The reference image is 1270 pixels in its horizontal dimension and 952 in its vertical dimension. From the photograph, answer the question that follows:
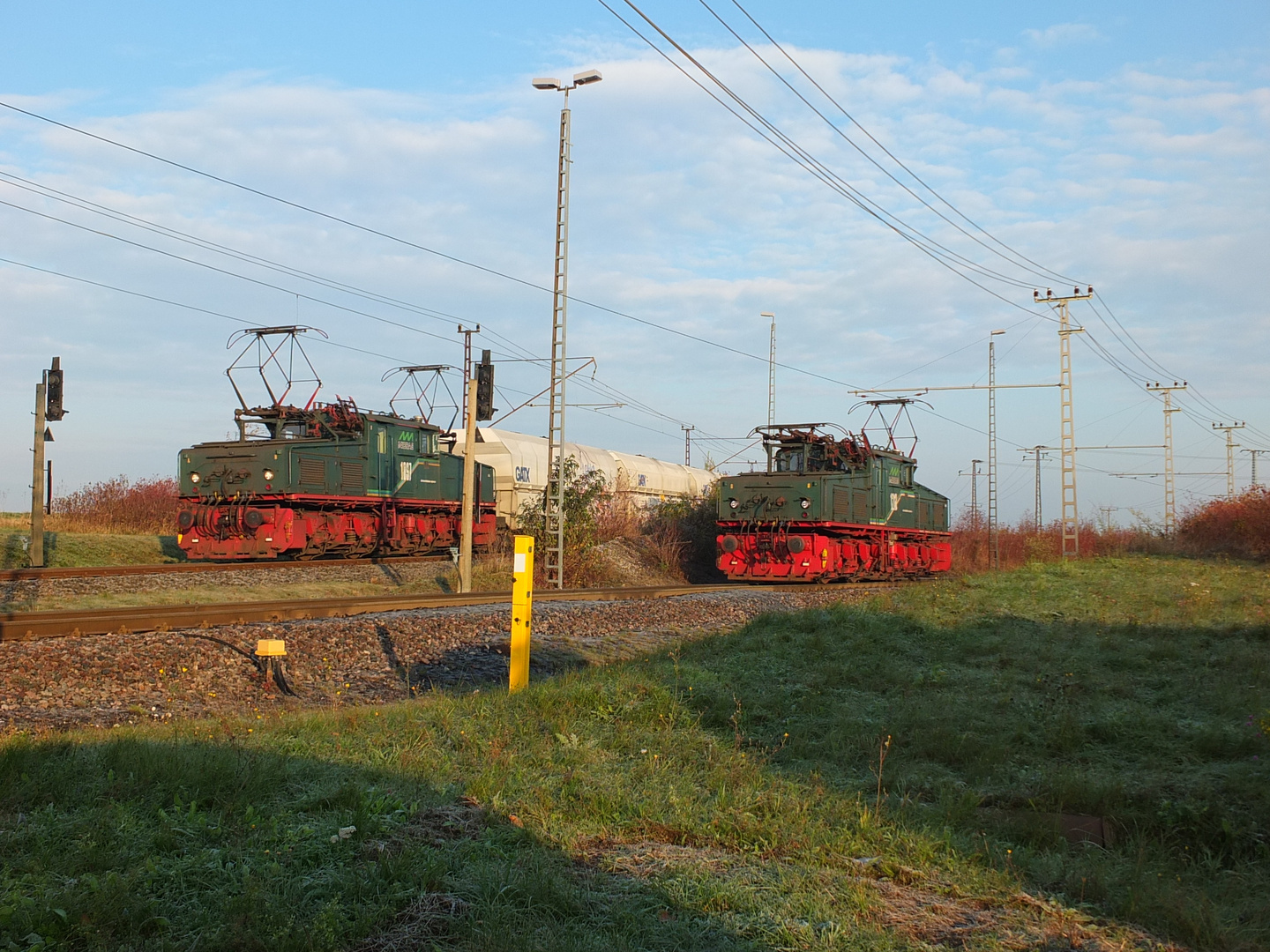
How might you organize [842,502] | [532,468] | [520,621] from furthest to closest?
[532,468]
[842,502]
[520,621]

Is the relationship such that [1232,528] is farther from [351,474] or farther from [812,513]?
[351,474]

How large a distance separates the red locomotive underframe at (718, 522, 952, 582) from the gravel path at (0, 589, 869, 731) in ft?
29.6

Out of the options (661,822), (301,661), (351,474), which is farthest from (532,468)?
(661,822)

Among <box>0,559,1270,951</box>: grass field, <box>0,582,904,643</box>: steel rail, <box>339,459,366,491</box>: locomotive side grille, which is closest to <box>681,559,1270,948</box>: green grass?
<box>0,559,1270,951</box>: grass field

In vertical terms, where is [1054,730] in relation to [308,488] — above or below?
below

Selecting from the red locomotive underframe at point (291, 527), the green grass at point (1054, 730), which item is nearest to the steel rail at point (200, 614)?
the green grass at point (1054, 730)

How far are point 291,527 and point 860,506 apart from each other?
1306cm

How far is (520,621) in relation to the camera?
851 centimetres

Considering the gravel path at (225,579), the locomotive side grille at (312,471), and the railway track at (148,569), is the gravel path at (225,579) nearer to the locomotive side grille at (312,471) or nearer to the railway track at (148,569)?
the railway track at (148,569)

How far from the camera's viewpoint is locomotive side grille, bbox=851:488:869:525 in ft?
76.1

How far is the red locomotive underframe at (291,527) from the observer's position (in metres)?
20.5

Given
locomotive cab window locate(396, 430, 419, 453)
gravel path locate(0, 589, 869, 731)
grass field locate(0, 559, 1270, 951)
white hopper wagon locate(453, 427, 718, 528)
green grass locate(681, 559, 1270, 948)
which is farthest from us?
white hopper wagon locate(453, 427, 718, 528)

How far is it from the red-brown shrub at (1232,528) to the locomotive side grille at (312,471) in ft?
101

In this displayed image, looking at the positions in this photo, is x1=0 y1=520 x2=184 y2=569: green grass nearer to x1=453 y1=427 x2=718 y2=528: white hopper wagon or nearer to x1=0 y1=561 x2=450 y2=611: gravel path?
x1=0 y1=561 x2=450 y2=611: gravel path
